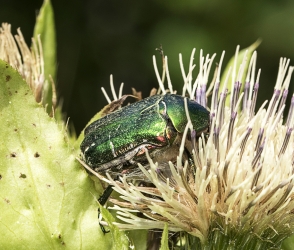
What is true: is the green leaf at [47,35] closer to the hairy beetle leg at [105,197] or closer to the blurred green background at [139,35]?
the hairy beetle leg at [105,197]

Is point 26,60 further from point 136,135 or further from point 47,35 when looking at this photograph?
point 136,135

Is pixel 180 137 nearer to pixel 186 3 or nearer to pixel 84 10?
pixel 186 3

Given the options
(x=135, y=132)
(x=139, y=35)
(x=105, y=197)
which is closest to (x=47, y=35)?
(x=135, y=132)

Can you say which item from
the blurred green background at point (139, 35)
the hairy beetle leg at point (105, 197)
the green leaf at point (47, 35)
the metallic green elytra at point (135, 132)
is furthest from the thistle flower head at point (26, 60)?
the blurred green background at point (139, 35)

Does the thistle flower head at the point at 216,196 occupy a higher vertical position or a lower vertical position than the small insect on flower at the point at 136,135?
lower

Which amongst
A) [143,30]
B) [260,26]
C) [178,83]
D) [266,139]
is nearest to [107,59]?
[143,30]

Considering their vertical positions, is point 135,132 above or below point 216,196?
above

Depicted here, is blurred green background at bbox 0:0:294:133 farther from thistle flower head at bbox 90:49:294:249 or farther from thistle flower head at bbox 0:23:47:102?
thistle flower head at bbox 90:49:294:249
